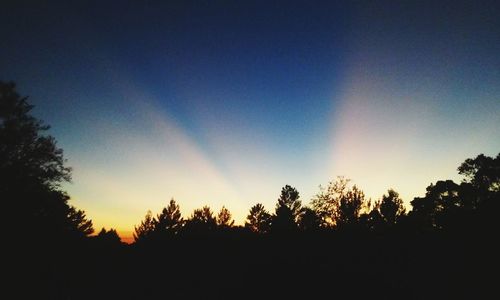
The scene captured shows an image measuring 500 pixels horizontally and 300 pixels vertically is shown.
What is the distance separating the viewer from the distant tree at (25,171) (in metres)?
29.0

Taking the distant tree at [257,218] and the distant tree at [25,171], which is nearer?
the distant tree at [25,171]

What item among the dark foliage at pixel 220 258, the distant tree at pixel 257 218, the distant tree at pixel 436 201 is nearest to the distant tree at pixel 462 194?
the distant tree at pixel 436 201

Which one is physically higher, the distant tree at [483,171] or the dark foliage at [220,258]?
the distant tree at [483,171]

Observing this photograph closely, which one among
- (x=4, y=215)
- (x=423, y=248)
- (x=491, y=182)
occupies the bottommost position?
(x=423, y=248)

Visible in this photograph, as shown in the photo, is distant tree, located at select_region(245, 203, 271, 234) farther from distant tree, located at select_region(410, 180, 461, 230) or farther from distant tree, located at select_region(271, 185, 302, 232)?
distant tree, located at select_region(410, 180, 461, 230)

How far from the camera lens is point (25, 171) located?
30.1 meters

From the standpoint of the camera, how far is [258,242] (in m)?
28.5

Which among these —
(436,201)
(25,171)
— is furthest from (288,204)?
(25,171)

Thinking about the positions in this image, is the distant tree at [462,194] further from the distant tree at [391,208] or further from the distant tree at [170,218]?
the distant tree at [170,218]

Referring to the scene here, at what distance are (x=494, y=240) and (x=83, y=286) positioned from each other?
31.9m

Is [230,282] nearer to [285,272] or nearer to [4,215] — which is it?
[285,272]

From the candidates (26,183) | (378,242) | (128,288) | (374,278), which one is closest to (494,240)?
(378,242)

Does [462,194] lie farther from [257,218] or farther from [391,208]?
[257,218]

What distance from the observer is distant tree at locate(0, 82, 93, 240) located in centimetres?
2902
